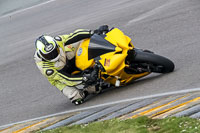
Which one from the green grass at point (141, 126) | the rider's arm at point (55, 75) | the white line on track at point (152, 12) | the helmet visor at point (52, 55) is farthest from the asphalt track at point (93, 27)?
the green grass at point (141, 126)

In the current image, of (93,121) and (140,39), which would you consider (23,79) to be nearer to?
(140,39)

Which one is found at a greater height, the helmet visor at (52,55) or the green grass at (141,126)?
the helmet visor at (52,55)

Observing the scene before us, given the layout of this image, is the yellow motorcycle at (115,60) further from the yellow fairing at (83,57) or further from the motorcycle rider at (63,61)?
the motorcycle rider at (63,61)

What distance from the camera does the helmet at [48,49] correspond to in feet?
28.5

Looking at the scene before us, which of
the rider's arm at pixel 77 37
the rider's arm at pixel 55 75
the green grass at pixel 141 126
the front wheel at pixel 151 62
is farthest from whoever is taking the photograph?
the rider's arm at pixel 77 37

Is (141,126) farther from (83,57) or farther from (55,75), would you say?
(55,75)

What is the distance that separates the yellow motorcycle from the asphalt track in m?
0.25

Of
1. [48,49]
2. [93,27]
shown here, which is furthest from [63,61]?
[93,27]

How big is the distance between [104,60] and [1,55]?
8.57 metres

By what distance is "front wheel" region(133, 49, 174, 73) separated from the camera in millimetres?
8266

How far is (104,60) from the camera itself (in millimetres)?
8539

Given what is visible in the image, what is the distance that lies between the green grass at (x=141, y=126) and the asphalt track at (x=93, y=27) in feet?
5.21

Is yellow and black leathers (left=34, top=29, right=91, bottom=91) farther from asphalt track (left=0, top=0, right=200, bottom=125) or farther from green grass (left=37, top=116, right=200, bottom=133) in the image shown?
green grass (left=37, top=116, right=200, bottom=133)

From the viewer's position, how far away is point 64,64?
9.09 meters
